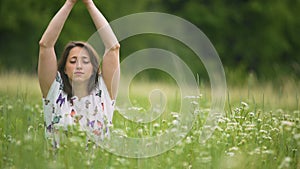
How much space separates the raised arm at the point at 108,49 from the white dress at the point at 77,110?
77 mm

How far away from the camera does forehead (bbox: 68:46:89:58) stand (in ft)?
15.6

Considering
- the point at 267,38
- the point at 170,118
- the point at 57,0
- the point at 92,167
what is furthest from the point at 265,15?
the point at 92,167

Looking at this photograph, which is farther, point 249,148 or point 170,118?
point 170,118

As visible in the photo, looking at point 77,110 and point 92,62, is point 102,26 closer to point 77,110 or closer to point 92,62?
point 92,62

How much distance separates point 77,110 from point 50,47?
20.2 inches

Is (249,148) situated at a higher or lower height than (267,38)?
lower

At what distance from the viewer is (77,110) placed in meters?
4.73

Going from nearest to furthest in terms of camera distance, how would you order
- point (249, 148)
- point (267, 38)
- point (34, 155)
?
point (34, 155) → point (249, 148) → point (267, 38)

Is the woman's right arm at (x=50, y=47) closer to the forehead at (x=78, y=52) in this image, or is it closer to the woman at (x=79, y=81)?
the woman at (x=79, y=81)

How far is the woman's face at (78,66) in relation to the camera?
473cm

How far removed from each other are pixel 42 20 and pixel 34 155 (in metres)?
18.8

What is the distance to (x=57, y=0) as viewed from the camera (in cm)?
2247

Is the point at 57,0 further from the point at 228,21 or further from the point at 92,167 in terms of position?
the point at 92,167

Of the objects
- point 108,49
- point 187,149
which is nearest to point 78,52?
point 108,49
